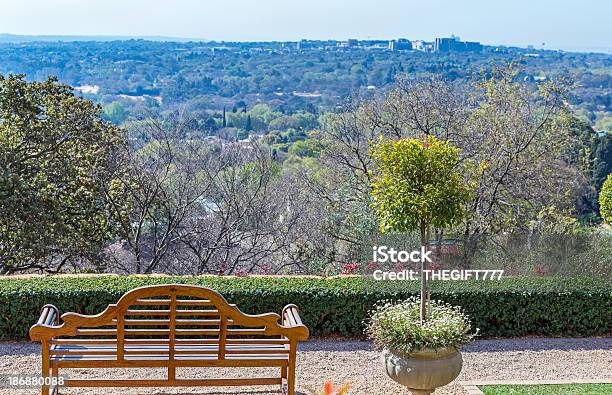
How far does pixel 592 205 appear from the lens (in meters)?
26.8

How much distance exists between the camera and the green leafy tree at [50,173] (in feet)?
38.5

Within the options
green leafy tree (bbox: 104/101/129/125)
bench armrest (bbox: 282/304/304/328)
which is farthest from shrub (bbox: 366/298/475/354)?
green leafy tree (bbox: 104/101/129/125)

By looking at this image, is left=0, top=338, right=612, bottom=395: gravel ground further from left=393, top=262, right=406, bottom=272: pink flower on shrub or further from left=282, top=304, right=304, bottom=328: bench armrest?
left=393, top=262, right=406, bottom=272: pink flower on shrub

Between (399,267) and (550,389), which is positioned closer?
(550,389)

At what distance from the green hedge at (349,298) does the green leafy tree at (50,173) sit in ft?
13.0

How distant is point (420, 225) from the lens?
5.95m

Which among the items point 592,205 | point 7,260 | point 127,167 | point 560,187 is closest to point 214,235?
point 127,167

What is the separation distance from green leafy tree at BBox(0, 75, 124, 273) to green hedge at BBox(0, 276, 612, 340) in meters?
3.96

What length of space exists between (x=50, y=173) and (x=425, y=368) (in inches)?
349

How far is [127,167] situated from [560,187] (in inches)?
333

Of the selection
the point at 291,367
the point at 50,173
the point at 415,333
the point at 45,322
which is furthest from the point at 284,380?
the point at 50,173

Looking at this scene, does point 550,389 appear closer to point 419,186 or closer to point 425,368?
point 425,368

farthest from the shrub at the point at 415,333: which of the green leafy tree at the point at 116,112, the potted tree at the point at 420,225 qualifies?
the green leafy tree at the point at 116,112

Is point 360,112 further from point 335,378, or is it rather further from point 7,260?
point 335,378
